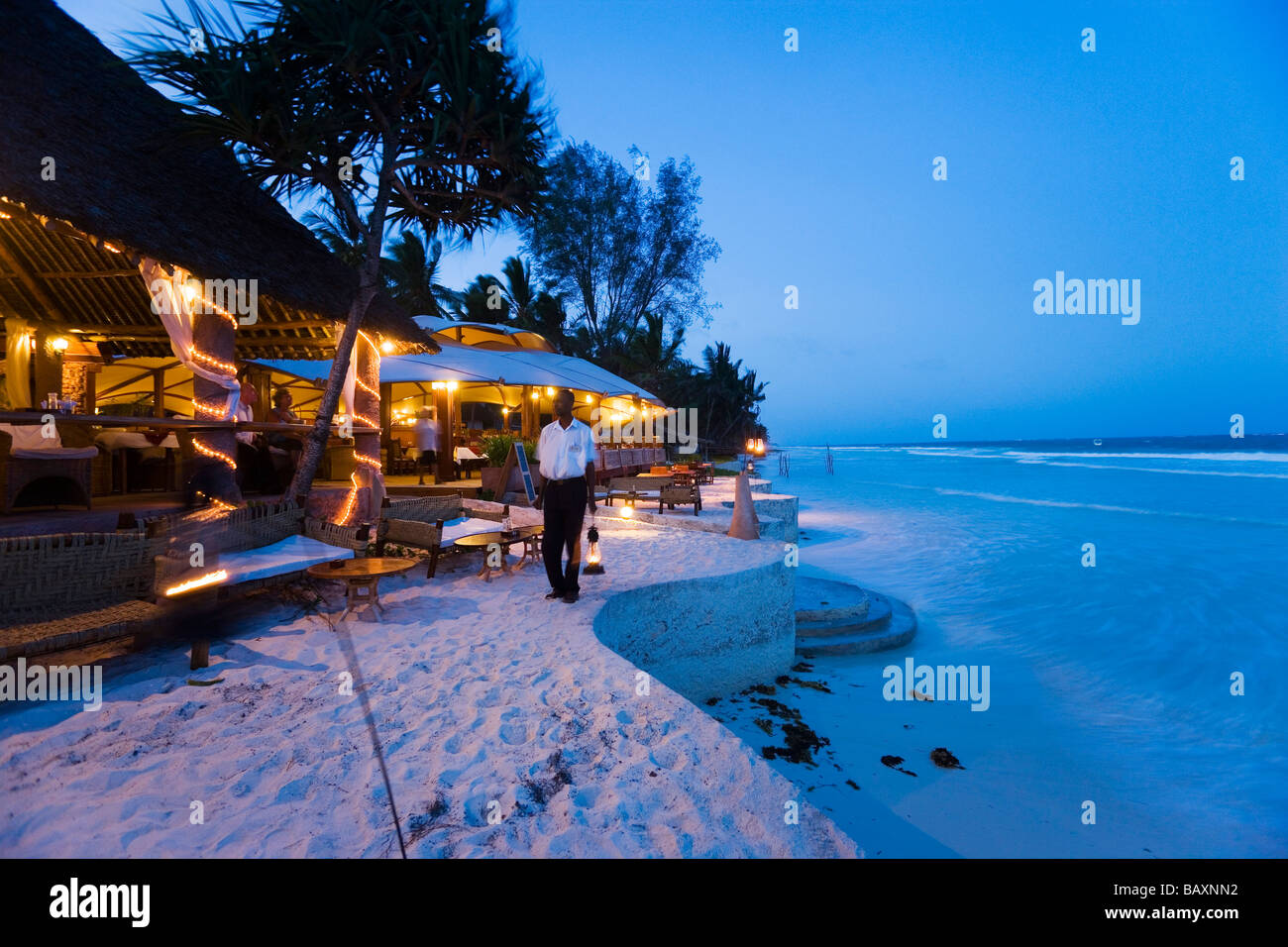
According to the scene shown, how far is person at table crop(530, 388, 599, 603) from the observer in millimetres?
4801

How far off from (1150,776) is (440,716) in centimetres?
612

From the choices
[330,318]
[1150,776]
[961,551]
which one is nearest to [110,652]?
[330,318]

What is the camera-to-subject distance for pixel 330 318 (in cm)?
668

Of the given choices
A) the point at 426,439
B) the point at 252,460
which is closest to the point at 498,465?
the point at 426,439

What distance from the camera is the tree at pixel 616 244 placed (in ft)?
80.0

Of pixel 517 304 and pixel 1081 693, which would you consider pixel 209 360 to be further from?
pixel 517 304

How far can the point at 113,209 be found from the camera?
4504 mm

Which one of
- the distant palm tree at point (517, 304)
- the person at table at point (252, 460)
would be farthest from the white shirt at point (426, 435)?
the distant palm tree at point (517, 304)

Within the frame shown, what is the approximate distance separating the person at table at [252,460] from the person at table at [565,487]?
16.7 feet

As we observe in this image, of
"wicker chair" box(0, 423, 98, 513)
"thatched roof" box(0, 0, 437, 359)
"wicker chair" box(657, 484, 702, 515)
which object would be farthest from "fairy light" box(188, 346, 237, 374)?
"wicker chair" box(657, 484, 702, 515)

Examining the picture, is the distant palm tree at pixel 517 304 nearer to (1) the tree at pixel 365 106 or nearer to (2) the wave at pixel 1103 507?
(1) the tree at pixel 365 106

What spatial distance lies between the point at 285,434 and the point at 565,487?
6771mm
